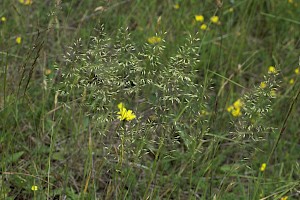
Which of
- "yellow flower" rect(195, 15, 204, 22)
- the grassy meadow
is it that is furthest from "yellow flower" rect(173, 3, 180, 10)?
"yellow flower" rect(195, 15, 204, 22)

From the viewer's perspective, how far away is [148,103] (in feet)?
6.54

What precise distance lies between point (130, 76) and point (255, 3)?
55.1 inches

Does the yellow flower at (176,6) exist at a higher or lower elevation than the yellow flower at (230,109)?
higher

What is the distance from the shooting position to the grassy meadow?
168cm

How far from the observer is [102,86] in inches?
66.4

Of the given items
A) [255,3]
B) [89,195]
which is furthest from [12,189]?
[255,3]

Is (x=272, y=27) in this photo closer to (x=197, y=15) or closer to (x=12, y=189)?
(x=197, y=15)

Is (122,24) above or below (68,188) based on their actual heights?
above

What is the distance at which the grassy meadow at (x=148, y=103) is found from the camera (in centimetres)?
168

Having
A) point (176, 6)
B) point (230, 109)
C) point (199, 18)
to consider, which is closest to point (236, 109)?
point (230, 109)

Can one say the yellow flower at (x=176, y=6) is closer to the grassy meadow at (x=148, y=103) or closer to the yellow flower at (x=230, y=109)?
the grassy meadow at (x=148, y=103)

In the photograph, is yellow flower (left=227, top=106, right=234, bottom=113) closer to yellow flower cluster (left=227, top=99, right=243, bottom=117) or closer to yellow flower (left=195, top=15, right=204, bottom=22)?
yellow flower cluster (left=227, top=99, right=243, bottom=117)

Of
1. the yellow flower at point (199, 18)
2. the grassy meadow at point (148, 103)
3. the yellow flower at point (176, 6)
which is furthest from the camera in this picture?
the yellow flower at point (176, 6)

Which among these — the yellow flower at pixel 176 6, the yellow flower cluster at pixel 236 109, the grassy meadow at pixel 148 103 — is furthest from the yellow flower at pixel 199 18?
the yellow flower cluster at pixel 236 109
